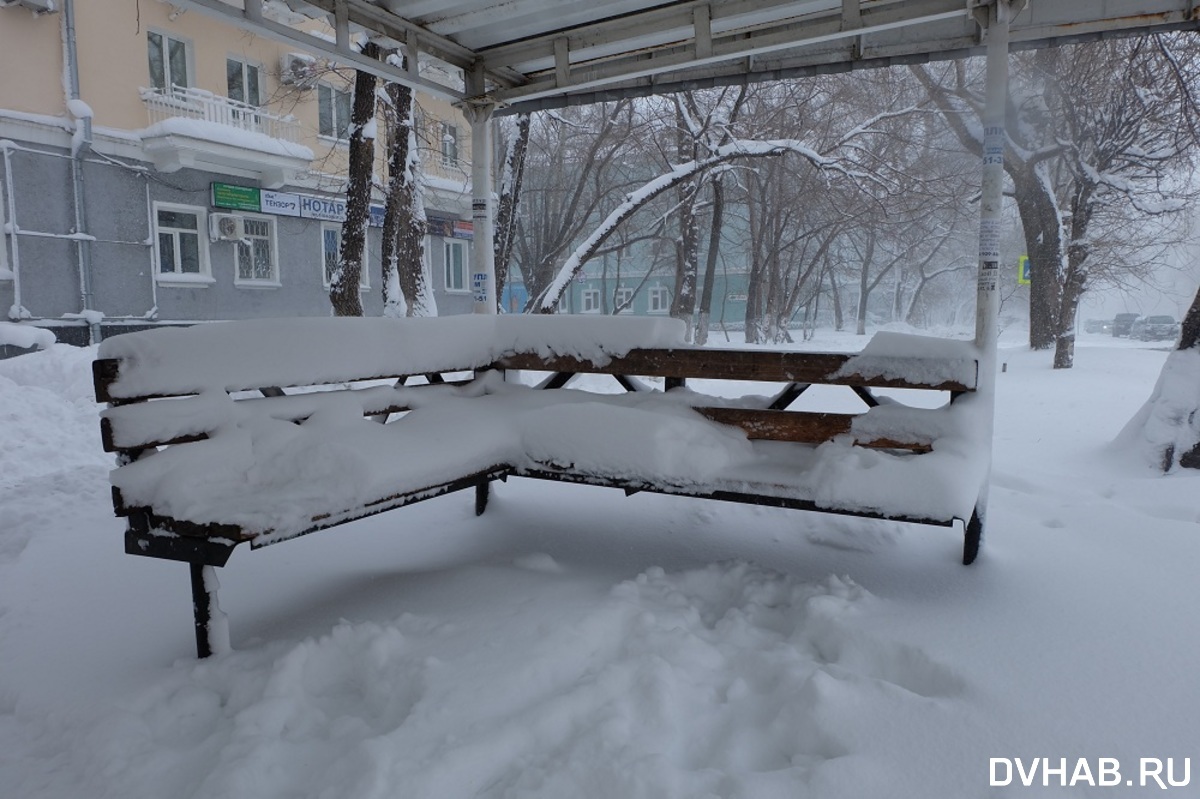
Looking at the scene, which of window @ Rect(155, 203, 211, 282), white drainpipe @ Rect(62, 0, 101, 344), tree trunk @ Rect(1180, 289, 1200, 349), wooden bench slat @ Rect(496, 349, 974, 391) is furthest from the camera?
window @ Rect(155, 203, 211, 282)

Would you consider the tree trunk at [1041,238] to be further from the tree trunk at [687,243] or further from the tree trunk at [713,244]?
the tree trunk at [687,243]

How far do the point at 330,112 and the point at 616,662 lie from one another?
19.0 m

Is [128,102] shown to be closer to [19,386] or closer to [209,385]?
[19,386]

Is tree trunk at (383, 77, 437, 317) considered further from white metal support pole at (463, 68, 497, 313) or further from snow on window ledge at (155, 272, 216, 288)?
snow on window ledge at (155, 272, 216, 288)

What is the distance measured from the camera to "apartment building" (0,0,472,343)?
521 inches

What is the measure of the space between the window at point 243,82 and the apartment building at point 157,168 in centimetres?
4

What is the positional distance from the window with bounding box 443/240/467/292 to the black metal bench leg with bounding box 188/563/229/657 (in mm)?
21164

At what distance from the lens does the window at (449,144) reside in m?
15.5

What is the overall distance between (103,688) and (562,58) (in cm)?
416

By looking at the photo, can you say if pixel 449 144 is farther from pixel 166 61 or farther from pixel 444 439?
pixel 444 439

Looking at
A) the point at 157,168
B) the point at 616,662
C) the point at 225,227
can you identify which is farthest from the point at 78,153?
the point at 616,662

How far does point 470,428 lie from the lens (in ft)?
10.8

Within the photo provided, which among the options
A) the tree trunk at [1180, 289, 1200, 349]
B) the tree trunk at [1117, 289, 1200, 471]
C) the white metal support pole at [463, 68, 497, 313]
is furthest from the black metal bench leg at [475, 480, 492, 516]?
the tree trunk at [1180, 289, 1200, 349]

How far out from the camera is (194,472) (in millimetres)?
2416
